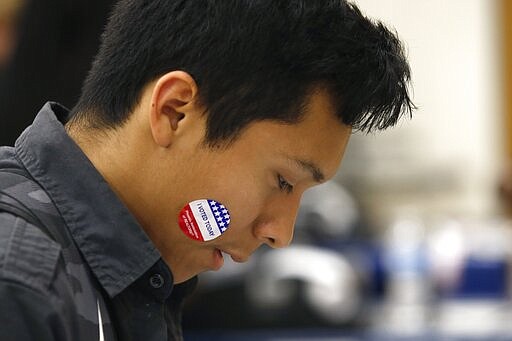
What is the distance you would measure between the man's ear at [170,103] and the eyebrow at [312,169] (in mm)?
144

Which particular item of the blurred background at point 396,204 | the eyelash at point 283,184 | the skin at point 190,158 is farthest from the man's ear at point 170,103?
the blurred background at point 396,204

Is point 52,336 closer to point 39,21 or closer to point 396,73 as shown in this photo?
point 396,73

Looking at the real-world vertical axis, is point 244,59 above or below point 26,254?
above

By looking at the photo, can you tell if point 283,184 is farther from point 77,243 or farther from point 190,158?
point 77,243

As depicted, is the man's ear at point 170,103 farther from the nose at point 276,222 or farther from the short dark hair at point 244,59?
the nose at point 276,222

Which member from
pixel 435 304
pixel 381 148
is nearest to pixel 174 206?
pixel 435 304

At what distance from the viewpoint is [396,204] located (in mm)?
6621

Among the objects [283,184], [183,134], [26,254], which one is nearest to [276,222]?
[283,184]

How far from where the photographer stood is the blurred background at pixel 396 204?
2178 mm

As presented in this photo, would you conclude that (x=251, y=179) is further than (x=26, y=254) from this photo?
Yes

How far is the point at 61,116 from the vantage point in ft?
4.05

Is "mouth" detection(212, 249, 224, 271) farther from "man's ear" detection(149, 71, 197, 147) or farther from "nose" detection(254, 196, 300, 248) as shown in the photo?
"man's ear" detection(149, 71, 197, 147)

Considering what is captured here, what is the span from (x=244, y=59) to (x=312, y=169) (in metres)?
0.16

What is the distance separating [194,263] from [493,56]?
5924 millimetres
